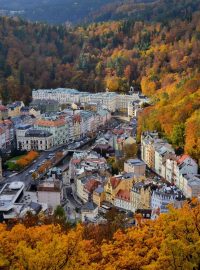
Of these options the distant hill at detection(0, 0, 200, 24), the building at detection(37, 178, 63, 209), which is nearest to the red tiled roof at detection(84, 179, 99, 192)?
the building at detection(37, 178, 63, 209)

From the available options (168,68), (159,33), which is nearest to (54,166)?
(168,68)

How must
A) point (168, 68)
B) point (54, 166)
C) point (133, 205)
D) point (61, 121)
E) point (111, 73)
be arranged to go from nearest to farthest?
point (133, 205), point (54, 166), point (61, 121), point (168, 68), point (111, 73)

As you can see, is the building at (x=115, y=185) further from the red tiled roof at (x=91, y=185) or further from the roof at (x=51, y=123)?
the roof at (x=51, y=123)

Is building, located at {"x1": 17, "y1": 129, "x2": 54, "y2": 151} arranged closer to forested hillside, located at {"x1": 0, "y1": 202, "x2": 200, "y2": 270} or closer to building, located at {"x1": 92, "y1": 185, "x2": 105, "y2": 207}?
building, located at {"x1": 92, "y1": 185, "x2": 105, "y2": 207}

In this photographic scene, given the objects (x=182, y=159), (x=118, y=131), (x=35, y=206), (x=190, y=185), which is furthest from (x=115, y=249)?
(x=118, y=131)

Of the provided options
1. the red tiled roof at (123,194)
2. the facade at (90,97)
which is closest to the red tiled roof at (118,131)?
the facade at (90,97)

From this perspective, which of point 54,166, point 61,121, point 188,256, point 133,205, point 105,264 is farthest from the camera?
point 61,121

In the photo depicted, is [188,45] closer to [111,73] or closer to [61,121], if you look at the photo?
[111,73]
